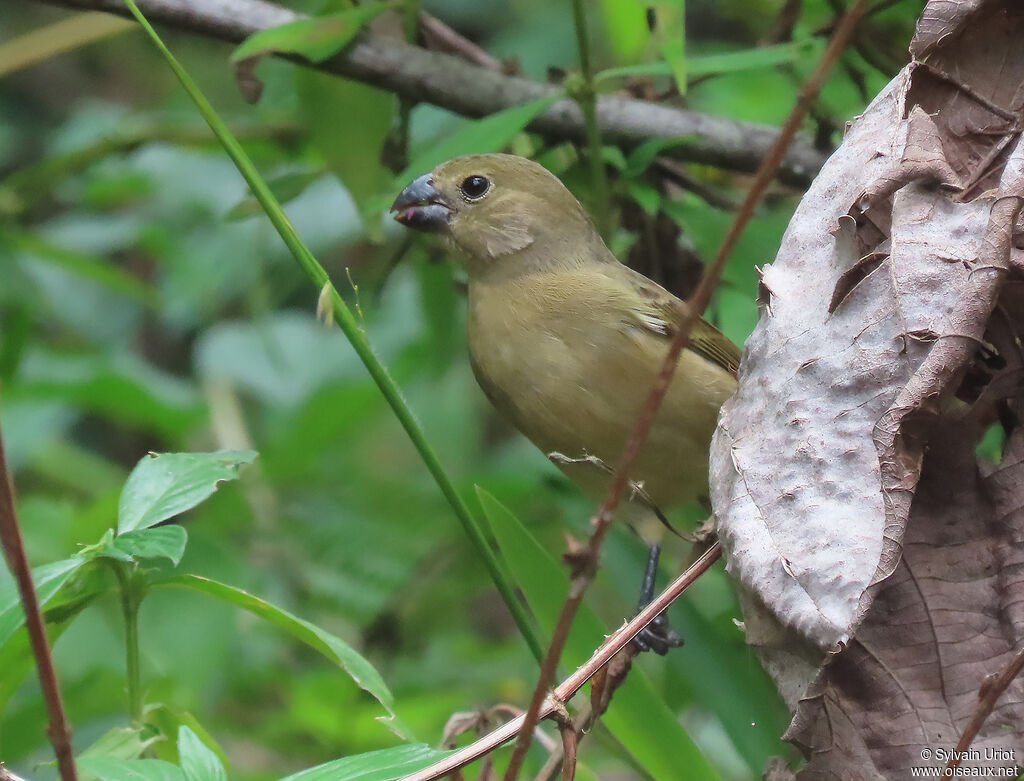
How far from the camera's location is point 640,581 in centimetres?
262

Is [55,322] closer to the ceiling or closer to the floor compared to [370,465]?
closer to the ceiling

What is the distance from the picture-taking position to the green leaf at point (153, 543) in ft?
5.13

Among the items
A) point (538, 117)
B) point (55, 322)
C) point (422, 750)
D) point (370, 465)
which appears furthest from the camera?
point (370, 465)

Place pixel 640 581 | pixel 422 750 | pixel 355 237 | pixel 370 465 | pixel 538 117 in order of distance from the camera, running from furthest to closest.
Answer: pixel 370 465 → pixel 355 237 → pixel 538 117 → pixel 640 581 → pixel 422 750

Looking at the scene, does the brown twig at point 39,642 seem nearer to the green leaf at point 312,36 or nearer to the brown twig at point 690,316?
the brown twig at point 690,316

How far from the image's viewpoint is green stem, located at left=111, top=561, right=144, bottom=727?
1680 mm

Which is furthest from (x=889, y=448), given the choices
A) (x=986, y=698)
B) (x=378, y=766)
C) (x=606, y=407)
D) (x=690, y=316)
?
(x=606, y=407)

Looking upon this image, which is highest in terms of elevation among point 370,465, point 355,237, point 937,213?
point 937,213

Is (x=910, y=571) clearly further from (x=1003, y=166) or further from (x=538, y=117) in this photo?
(x=538, y=117)

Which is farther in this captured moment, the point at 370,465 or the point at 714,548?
the point at 370,465

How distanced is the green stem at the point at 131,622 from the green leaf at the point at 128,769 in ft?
0.68

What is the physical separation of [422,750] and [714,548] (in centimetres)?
46

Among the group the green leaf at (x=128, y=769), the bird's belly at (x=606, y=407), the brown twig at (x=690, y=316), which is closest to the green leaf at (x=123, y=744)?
the green leaf at (x=128, y=769)

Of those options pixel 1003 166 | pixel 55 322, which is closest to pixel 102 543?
pixel 1003 166
